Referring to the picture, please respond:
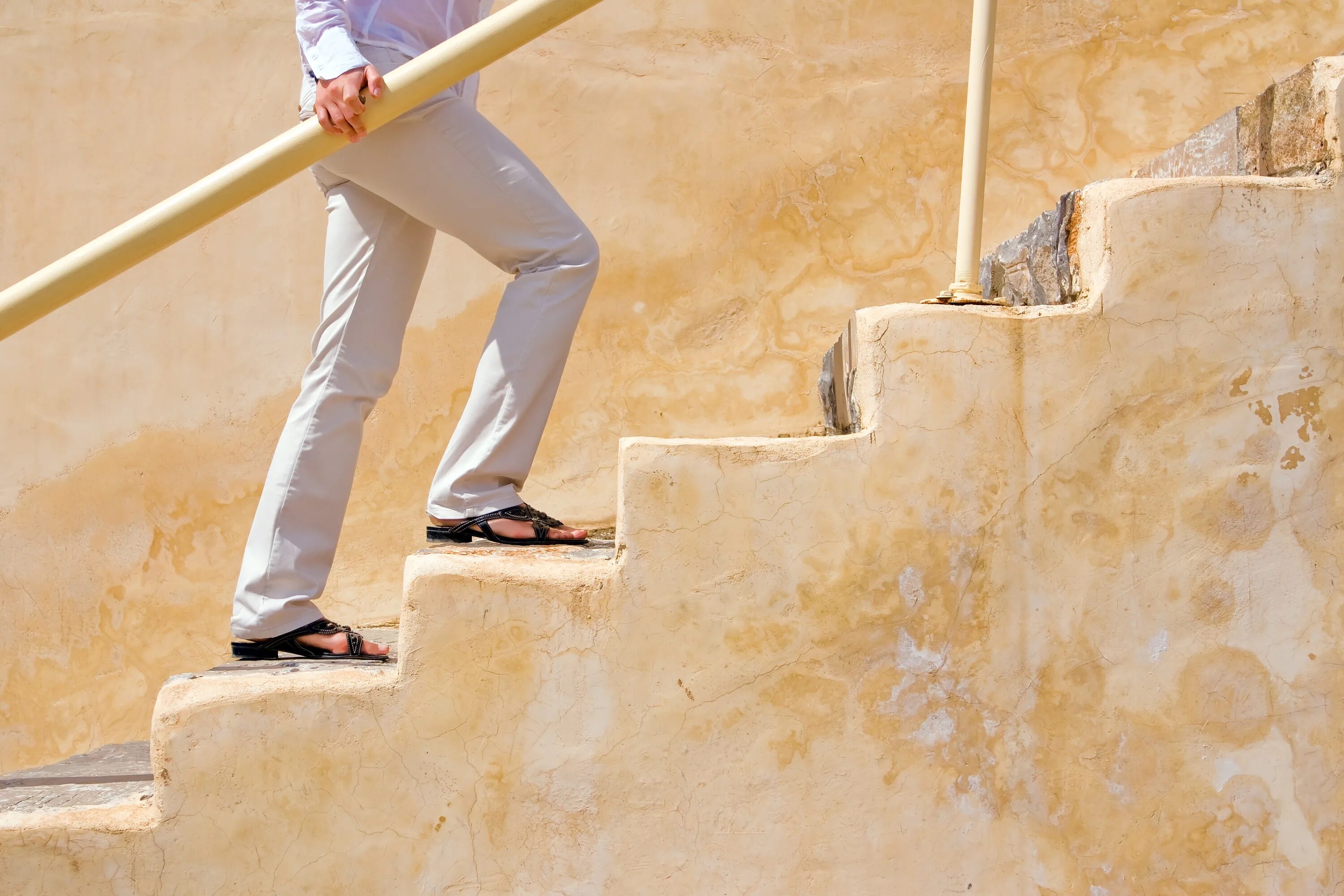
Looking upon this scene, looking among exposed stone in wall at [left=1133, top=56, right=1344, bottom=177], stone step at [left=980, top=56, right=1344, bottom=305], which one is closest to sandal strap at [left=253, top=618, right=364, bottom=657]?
stone step at [left=980, top=56, right=1344, bottom=305]

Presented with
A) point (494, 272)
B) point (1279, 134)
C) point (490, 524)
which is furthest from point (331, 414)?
point (494, 272)

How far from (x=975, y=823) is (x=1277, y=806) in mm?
415

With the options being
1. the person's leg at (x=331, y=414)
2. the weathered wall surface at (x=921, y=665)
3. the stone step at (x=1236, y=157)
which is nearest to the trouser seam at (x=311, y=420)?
the person's leg at (x=331, y=414)

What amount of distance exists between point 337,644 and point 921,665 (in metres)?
0.87

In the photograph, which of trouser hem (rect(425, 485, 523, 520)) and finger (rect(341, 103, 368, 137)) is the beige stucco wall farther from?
finger (rect(341, 103, 368, 137))

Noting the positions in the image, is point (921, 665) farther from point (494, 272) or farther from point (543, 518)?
point (494, 272)

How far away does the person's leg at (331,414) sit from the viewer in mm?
1836

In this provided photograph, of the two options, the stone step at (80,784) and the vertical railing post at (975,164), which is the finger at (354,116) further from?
the stone step at (80,784)

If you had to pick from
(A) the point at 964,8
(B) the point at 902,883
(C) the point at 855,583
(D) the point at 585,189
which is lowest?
(B) the point at 902,883

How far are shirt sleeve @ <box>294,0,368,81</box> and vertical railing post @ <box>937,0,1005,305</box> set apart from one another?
90cm

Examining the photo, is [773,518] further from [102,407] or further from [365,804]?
[102,407]

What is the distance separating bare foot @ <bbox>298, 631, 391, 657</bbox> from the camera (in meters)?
1.85

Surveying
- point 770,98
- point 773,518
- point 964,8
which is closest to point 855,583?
point 773,518

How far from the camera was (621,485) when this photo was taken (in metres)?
1.68
